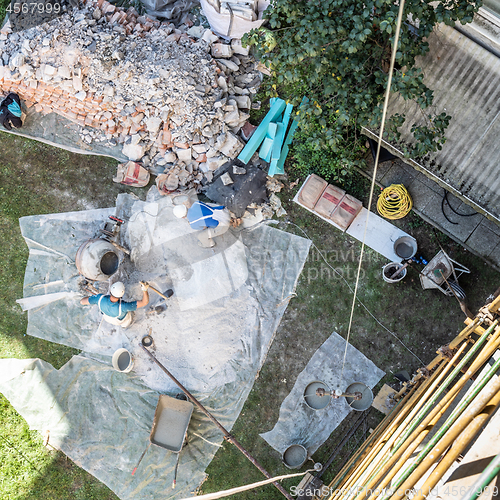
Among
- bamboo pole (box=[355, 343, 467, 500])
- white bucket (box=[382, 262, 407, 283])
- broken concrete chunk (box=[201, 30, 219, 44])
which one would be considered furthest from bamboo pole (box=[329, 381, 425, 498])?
broken concrete chunk (box=[201, 30, 219, 44])

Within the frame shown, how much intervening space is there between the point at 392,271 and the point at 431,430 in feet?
11.2

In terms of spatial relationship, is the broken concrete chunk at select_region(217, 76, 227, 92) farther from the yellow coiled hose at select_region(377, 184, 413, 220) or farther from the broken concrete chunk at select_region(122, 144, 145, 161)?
the yellow coiled hose at select_region(377, 184, 413, 220)

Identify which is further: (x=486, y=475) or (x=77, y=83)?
(x=77, y=83)

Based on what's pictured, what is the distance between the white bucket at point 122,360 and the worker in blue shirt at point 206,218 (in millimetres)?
2470

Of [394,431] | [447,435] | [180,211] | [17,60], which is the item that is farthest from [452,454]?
[17,60]

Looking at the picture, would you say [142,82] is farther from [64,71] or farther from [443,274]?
[443,274]

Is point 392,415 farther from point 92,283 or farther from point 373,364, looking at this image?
point 92,283

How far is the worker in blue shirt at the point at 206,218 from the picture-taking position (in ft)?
26.1

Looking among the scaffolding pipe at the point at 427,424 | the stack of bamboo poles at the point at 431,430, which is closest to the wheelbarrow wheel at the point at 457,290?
the stack of bamboo poles at the point at 431,430

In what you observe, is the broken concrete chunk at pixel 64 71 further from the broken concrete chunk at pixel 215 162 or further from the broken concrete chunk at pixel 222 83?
the broken concrete chunk at pixel 215 162

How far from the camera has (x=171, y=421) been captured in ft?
26.1

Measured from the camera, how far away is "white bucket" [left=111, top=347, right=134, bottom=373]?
8.17 meters

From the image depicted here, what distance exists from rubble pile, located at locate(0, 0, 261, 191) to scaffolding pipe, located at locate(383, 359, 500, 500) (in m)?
5.73

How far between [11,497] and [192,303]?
5.05 m
